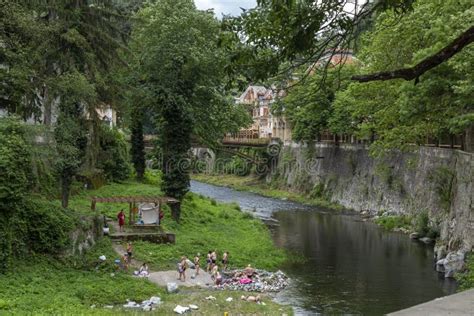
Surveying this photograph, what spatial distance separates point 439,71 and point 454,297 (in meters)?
24.8

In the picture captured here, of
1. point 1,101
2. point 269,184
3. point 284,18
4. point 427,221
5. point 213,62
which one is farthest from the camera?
point 269,184

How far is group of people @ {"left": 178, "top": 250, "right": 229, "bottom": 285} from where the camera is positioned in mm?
25281

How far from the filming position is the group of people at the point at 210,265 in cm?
2528

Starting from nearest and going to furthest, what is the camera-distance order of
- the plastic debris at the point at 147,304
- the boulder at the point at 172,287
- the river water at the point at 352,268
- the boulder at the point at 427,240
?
the plastic debris at the point at 147,304, the boulder at the point at 172,287, the river water at the point at 352,268, the boulder at the point at 427,240

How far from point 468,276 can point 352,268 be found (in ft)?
20.5

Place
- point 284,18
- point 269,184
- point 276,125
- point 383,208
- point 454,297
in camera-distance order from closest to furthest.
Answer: point 454,297, point 284,18, point 383,208, point 269,184, point 276,125

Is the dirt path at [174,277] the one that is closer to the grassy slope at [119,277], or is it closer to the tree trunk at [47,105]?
the grassy slope at [119,277]

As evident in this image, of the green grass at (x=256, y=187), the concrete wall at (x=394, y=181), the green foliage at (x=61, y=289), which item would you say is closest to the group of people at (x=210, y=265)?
the green foliage at (x=61, y=289)

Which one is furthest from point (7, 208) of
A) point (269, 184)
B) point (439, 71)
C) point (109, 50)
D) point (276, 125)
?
point (276, 125)

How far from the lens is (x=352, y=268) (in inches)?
1174

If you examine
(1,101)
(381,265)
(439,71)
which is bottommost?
(381,265)

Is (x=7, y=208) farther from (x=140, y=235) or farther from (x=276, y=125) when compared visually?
(x=276, y=125)

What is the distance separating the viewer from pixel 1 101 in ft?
78.9

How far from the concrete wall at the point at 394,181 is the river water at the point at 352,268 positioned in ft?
9.00
